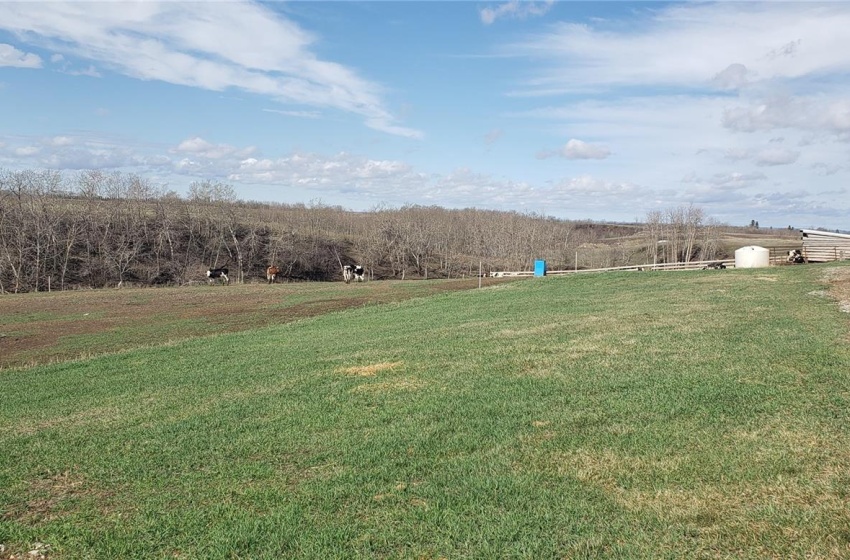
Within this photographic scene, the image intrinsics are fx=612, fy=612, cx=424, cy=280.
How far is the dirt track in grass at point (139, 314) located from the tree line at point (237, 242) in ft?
61.6

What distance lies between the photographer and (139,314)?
29938mm

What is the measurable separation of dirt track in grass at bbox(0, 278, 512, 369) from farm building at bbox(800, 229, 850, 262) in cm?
2214

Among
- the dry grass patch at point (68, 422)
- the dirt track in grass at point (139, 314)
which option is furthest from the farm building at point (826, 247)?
the dry grass patch at point (68, 422)

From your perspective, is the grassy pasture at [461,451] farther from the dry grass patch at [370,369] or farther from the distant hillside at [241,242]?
the distant hillside at [241,242]

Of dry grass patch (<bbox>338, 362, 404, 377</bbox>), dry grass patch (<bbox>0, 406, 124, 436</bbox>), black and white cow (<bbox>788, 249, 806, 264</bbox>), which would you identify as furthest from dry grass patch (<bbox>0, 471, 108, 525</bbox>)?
black and white cow (<bbox>788, 249, 806, 264</bbox>)

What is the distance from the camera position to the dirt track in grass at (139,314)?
21203 mm

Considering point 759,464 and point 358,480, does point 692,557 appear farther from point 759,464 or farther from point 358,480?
point 358,480

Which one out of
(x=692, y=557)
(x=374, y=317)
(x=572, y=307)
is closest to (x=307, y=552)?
(x=692, y=557)

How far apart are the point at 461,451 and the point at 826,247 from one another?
137 ft

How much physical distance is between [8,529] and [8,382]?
33.6ft

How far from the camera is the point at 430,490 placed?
557 cm

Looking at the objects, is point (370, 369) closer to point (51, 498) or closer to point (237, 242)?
point (51, 498)

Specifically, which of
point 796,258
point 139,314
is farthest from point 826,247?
point 139,314

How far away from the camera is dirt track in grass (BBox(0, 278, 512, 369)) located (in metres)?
21.2
